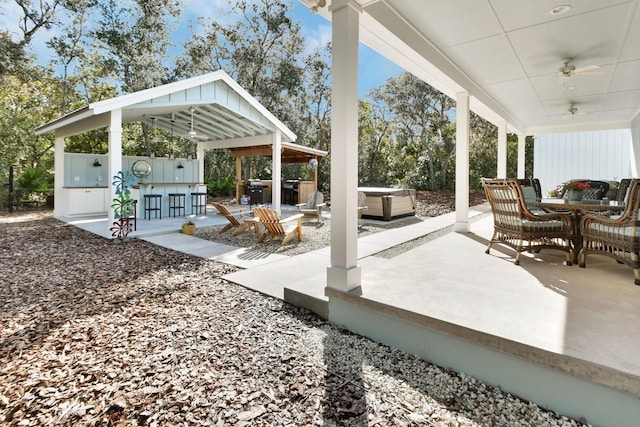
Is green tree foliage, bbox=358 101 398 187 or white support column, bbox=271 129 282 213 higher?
green tree foliage, bbox=358 101 398 187

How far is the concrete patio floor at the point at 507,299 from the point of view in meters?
1.78

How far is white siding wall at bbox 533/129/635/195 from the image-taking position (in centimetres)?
1016

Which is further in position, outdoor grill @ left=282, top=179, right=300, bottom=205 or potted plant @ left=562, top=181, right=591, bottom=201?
outdoor grill @ left=282, top=179, right=300, bottom=205

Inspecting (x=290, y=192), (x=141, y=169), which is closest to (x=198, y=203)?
(x=141, y=169)

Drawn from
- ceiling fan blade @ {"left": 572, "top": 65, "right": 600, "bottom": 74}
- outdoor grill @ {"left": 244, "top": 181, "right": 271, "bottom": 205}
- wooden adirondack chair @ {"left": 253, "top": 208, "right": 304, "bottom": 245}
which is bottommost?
wooden adirondack chair @ {"left": 253, "top": 208, "right": 304, "bottom": 245}

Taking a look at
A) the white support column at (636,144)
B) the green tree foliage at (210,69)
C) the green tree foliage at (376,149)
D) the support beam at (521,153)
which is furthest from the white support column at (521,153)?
the green tree foliage at (376,149)

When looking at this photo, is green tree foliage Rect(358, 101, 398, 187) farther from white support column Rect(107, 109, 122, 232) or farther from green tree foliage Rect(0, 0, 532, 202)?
white support column Rect(107, 109, 122, 232)

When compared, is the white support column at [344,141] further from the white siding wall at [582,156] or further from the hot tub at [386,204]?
the white siding wall at [582,156]

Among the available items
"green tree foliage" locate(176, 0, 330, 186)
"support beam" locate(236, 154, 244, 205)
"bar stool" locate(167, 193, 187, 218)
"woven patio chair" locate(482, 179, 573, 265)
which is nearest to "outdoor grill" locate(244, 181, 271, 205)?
"support beam" locate(236, 154, 244, 205)

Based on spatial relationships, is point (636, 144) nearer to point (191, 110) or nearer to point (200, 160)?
point (191, 110)

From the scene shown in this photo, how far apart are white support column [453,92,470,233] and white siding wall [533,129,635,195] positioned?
7598 mm

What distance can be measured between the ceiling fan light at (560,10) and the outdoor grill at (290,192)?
10.9 m

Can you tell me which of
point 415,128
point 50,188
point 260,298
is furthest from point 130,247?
point 415,128

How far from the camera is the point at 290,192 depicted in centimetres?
1398
